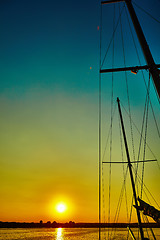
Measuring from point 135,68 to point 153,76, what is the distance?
1.37 m

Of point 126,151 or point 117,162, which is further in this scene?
point 117,162

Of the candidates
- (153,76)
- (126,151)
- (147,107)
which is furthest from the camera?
(126,151)

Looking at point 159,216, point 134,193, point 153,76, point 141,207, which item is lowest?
point 159,216

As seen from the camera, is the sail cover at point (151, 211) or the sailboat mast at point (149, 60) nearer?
the sailboat mast at point (149, 60)

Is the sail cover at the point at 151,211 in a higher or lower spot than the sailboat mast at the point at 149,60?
lower

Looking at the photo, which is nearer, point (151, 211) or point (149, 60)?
point (149, 60)

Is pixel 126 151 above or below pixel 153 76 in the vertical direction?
above

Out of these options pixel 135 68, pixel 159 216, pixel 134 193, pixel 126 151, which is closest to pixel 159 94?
pixel 135 68

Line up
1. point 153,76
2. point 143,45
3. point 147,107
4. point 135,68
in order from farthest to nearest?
point 147,107 < point 135,68 < point 143,45 < point 153,76

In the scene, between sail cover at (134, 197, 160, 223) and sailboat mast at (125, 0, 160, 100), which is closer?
sailboat mast at (125, 0, 160, 100)

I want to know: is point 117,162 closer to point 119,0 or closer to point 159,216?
point 159,216

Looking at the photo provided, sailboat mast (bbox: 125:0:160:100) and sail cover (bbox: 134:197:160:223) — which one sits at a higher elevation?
sailboat mast (bbox: 125:0:160:100)

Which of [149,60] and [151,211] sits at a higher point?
[149,60]

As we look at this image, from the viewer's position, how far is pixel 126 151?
524 inches
